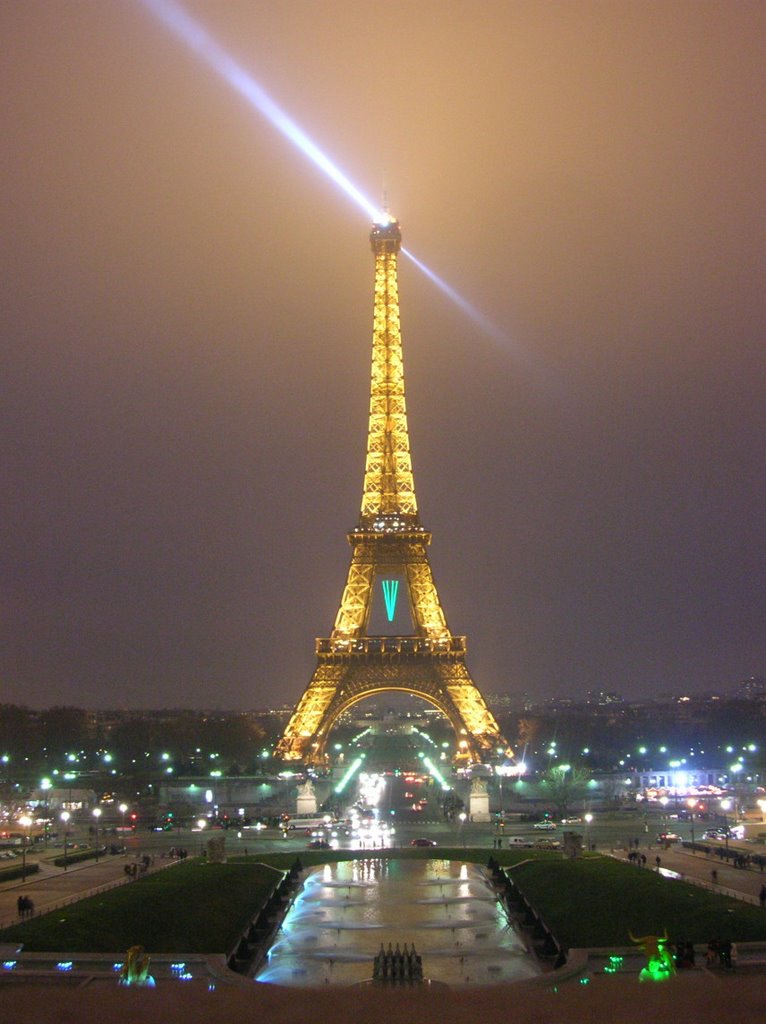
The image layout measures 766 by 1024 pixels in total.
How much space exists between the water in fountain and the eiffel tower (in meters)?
32.8

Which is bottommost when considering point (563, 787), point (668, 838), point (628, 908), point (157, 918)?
point (157, 918)

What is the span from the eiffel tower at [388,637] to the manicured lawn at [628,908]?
132 ft

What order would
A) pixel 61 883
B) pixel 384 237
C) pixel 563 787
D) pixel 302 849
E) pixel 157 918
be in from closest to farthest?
pixel 157 918 < pixel 61 883 < pixel 302 849 < pixel 563 787 < pixel 384 237

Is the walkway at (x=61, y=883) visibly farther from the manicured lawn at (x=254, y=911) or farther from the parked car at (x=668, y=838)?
the parked car at (x=668, y=838)

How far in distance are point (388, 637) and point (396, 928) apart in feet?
165

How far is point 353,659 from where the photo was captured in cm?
8175

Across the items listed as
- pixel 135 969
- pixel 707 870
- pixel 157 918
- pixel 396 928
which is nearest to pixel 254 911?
pixel 157 918

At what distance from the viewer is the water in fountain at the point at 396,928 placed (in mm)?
26891

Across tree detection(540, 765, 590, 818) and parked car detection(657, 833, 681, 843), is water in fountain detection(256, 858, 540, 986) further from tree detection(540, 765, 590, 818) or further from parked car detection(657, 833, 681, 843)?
tree detection(540, 765, 590, 818)

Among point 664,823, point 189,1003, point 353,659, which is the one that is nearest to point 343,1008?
point 189,1003

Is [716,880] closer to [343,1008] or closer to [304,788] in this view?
[343,1008]

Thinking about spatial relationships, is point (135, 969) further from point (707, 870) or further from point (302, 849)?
point (302, 849)

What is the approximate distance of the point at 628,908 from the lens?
103 ft

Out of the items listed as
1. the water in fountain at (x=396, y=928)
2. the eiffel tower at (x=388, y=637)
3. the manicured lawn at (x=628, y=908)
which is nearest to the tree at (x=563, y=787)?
the eiffel tower at (x=388, y=637)
